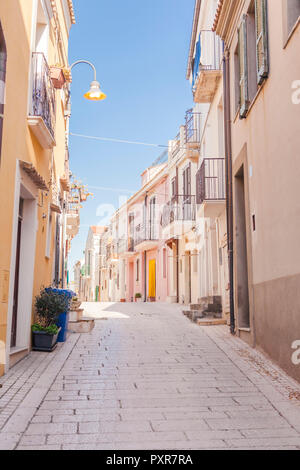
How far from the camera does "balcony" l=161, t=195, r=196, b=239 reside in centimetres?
2062

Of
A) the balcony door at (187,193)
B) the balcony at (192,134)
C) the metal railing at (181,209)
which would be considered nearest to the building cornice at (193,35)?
the balcony at (192,134)

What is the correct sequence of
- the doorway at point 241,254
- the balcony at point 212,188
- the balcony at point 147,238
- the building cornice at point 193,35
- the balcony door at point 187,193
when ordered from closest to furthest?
1. the doorway at point 241,254
2. the balcony at point 212,188
3. the building cornice at point 193,35
4. the balcony door at point 187,193
5. the balcony at point 147,238

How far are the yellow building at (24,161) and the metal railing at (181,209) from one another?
9302 mm

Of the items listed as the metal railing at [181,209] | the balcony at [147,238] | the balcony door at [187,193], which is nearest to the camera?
the metal railing at [181,209]

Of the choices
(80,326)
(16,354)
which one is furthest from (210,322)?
(16,354)

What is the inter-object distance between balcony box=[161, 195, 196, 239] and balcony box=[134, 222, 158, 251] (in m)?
4.34

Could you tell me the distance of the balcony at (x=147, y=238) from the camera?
91.7 ft

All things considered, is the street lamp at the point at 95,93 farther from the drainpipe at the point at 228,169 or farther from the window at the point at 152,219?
the window at the point at 152,219

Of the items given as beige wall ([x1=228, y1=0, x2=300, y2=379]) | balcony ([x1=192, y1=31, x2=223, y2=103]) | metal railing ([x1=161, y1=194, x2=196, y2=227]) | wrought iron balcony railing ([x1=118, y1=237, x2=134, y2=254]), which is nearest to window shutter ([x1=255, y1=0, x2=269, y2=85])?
beige wall ([x1=228, y1=0, x2=300, y2=379])

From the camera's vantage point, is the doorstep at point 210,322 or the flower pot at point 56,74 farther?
the doorstep at point 210,322

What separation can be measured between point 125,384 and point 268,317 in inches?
113

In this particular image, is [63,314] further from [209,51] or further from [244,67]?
[209,51]

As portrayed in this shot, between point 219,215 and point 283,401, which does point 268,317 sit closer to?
point 283,401
